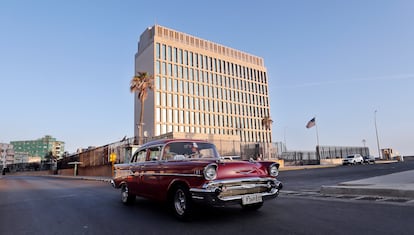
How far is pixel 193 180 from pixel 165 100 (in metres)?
64.7

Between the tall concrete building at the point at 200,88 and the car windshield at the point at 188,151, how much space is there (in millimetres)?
52594

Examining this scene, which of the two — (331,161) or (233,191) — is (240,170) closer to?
(233,191)

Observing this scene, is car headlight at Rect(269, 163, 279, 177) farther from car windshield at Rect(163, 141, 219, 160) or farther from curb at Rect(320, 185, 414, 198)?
curb at Rect(320, 185, 414, 198)

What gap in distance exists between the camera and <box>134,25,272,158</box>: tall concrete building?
226ft

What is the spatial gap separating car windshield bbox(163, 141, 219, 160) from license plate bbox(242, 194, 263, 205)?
180 cm

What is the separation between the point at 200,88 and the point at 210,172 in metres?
73.3

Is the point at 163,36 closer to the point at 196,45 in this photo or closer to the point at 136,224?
the point at 196,45

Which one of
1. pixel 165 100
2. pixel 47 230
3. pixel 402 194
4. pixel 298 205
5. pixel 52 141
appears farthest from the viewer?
pixel 52 141

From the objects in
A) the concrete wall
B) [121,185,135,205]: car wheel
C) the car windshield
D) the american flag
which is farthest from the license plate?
the concrete wall

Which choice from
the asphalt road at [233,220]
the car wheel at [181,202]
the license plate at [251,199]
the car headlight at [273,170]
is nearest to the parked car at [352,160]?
the asphalt road at [233,220]

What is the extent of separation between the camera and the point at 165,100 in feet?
227

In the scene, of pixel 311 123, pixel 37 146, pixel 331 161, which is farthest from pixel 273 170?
pixel 37 146

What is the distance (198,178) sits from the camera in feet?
17.4

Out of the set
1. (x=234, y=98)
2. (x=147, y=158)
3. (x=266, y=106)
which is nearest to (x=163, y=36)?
(x=234, y=98)
